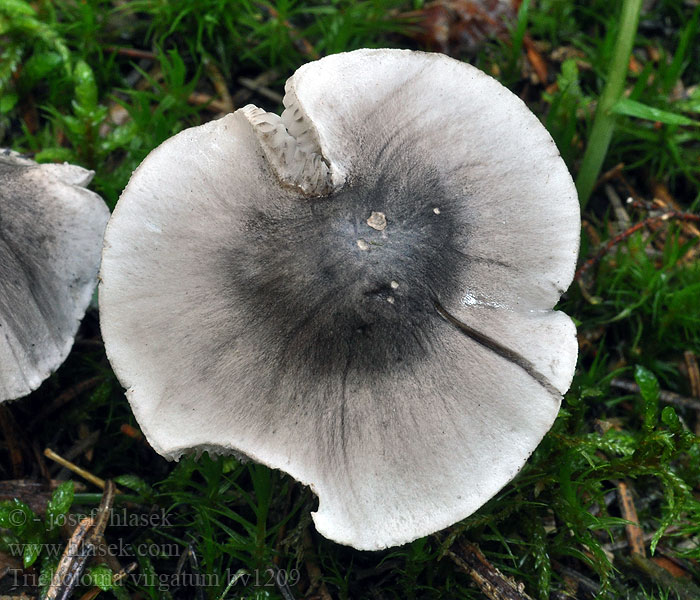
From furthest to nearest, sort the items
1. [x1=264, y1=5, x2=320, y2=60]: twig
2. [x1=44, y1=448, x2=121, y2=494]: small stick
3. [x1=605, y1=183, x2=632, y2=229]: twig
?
[x1=264, y1=5, x2=320, y2=60]: twig < [x1=605, y1=183, x2=632, y2=229]: twig < [x1=44, y1=448, x2=121, y2=494]: small stick

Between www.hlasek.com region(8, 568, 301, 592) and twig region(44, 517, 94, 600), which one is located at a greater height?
twig region(44, 517, 94, 600)

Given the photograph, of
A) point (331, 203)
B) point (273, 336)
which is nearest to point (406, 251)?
point (331, 203)

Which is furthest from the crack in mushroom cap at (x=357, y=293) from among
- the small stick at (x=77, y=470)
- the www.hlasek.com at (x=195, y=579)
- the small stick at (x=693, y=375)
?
the small stick at (x=693, y=375)

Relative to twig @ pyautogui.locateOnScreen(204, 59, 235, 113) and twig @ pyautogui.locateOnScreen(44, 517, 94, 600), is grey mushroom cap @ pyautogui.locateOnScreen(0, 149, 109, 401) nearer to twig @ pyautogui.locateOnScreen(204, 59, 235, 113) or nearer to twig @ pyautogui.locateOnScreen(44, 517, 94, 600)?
twig @ pyautogui.locateOnScreen(44, 517, 94, 600)

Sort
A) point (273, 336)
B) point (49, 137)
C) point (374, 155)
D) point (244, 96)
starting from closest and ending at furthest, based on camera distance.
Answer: point (273, 336) < point (374, 155) < point (49, 137) < point (244, 96)

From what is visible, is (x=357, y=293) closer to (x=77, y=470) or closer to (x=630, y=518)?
(x=77, y=470)

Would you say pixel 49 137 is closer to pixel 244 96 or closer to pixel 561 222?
pixel 244 96

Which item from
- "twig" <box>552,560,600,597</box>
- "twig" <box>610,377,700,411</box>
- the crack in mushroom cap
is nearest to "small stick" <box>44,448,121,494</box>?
the crack in mushroom cap

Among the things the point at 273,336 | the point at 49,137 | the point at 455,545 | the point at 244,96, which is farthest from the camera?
the point at 244,96
